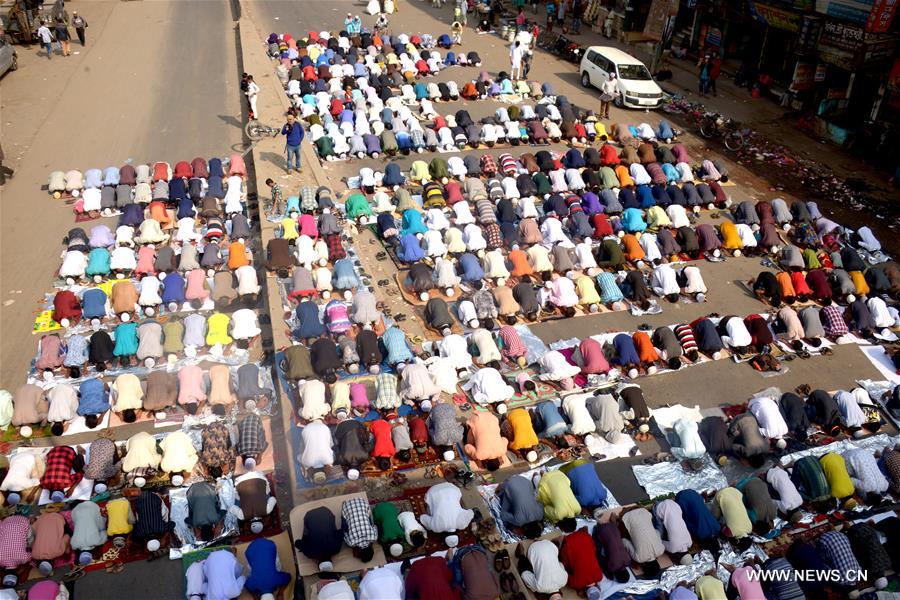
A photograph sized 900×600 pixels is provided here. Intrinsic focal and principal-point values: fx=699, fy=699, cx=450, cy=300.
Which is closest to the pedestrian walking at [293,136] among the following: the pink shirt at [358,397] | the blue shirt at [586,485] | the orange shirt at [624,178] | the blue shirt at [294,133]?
the blue shirt at [294,133]

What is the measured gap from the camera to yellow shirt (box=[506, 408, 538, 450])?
1277cm

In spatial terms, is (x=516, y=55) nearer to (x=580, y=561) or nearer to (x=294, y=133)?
(x=294, y=133)

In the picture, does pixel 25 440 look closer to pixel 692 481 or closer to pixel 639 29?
pixel 692 481

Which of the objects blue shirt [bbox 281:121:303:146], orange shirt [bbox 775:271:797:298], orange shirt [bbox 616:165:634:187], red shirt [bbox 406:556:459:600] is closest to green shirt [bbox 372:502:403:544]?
red shirt [bbox 406:556:459:600]

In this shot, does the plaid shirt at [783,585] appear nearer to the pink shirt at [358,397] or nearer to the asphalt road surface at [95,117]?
the pink shirt at [358,397]

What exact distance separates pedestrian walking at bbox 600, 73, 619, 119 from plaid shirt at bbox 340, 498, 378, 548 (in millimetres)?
20370

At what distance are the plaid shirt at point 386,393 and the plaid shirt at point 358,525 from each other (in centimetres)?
260

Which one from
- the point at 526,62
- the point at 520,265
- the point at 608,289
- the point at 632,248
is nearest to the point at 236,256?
the point at 520,265

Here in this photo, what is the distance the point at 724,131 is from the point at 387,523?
2148cm

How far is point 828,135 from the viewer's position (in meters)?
25.9

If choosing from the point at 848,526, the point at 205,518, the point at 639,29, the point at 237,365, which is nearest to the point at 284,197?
the point at 237,365

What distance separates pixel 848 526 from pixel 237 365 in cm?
1173

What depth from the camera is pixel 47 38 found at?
32219 mm

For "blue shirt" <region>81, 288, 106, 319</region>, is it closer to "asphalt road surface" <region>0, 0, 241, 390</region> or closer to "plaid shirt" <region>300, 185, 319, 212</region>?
"asphalt road surface" <region>0, 0, 241, 390</region>
